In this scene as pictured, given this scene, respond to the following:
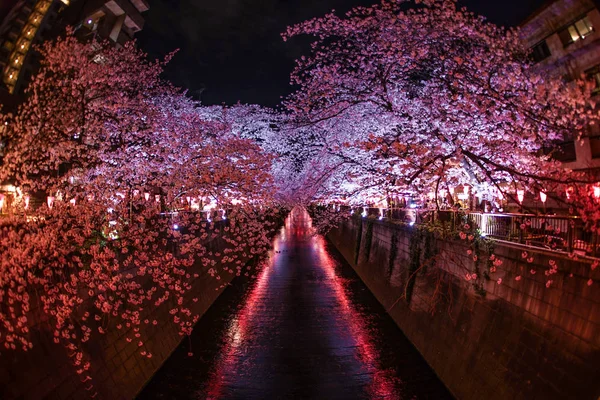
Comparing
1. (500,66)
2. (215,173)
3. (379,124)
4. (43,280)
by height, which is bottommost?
(43,280)

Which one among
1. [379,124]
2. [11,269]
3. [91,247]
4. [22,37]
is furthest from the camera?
[22,37]

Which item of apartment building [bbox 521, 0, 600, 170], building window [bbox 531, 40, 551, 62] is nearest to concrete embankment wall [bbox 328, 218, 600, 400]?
apartment building [bbox 521, 0, 600, 170]

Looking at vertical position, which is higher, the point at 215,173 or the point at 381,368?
the point at 215,173

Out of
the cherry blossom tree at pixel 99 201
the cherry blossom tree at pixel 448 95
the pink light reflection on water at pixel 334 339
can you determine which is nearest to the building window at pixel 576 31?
the cherry blossom tree at pixel 448 95

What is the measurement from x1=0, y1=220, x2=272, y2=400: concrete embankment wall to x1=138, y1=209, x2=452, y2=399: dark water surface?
0.71 m

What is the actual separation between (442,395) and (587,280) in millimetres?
6191

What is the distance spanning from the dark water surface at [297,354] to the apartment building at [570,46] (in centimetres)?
1489

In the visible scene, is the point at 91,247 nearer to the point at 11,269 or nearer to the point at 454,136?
the point at 11,269

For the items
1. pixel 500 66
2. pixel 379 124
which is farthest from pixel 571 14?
pixel 379 124

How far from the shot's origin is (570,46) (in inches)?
995

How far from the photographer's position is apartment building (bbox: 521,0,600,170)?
2377 cm

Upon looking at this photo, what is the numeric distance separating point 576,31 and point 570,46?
2.73ft

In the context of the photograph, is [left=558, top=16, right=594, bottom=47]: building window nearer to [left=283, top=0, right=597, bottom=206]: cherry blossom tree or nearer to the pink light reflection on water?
[left=283, top=0, right=597, bottom=206]: cherry blossom tree

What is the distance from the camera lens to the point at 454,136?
14195 mm
